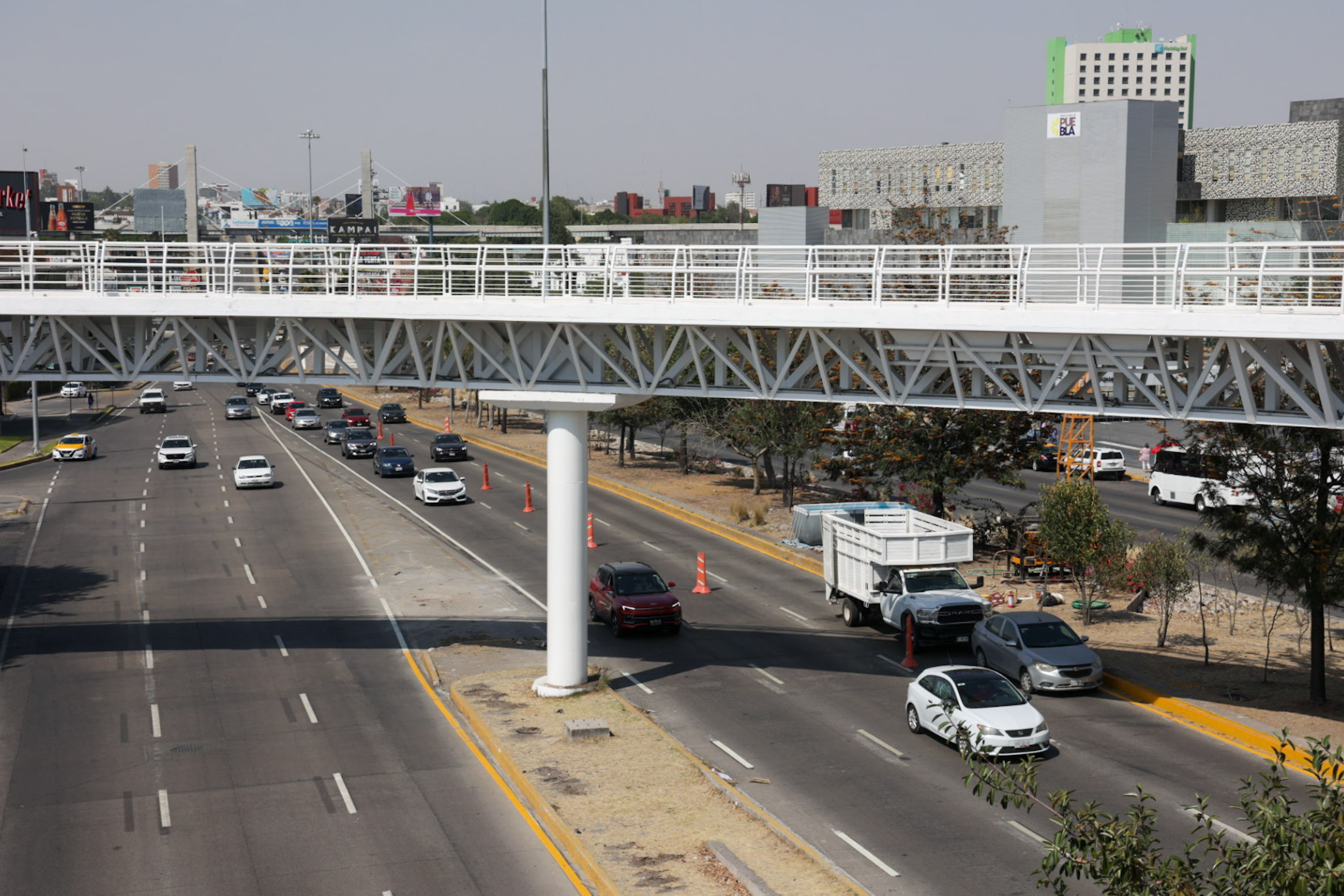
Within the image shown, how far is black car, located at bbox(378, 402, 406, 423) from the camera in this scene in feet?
264

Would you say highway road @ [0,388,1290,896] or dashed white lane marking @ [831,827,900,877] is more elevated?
dashed white lane marking @ [831,827,900,877]

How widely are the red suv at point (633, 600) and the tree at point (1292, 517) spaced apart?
1065 cm

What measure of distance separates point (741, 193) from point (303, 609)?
351 feet

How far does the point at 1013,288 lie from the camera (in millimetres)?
20391

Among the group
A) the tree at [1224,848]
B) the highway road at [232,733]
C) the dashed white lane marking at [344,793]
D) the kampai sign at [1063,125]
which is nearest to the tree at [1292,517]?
the highway road at [232,733]

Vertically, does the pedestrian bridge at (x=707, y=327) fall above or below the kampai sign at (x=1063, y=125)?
below

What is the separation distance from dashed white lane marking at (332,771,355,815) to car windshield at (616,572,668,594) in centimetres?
1002

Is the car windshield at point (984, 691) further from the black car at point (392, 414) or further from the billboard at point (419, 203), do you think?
the billboard at point (419, 203)

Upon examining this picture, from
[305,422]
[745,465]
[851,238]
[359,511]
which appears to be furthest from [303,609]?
[851,238]

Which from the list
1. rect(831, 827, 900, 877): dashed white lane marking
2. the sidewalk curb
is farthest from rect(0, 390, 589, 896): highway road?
rect(831, 827, 900, 877): dashed white lane marking

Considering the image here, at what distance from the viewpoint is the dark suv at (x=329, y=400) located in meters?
91.6

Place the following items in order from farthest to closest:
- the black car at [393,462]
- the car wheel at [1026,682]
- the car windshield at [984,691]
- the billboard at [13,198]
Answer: the billboard at [13,198] < the black car at [393,462] < the car wheel at [1026,682] < the car windshield at [984,691]

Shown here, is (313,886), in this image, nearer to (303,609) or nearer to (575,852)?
(575,852)

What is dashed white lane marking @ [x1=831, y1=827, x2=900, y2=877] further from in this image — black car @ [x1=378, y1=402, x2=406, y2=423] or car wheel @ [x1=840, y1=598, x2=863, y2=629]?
black car @ [x1=378, y1=402, x2=406, y2=423]
